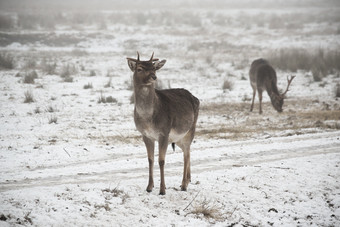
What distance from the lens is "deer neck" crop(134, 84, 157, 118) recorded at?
571cm

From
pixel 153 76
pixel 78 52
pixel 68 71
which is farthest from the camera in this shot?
pixel 78 52

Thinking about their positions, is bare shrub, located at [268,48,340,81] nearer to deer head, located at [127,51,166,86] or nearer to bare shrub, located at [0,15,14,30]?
deer head, located at [127,51,166,86]

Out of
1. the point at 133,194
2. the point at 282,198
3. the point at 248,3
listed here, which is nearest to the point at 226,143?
the point at 282,198

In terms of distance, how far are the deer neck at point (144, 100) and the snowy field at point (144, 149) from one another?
1.45 metres

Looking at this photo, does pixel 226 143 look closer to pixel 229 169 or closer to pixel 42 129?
pixel 229 169

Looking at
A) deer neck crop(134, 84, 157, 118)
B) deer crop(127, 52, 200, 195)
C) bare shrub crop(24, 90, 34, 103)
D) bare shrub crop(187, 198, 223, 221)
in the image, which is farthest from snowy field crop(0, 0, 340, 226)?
deer neck crop(134, 84, 157, 118)

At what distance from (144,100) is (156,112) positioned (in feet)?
0.91

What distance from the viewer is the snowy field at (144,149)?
5691 mm

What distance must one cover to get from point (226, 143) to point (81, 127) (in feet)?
14.4

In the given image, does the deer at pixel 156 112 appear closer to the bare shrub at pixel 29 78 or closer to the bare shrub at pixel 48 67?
the bare shrub at pixel 29 78

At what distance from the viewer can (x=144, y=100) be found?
5723 millimetres

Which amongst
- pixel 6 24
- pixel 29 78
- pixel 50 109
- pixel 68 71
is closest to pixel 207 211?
pixel 50 109

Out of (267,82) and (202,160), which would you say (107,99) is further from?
(202,160)

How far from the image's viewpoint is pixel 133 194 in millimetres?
6133
